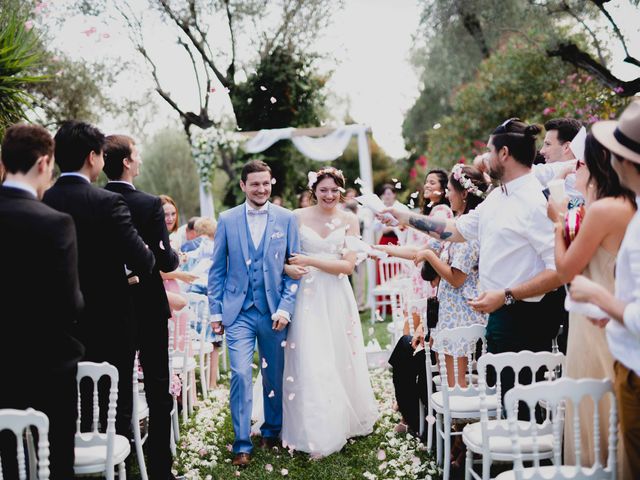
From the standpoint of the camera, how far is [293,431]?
15.6ft

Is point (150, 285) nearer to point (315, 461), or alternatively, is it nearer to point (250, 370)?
point (250, 370)

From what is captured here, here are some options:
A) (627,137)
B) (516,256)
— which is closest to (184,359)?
(516,256)

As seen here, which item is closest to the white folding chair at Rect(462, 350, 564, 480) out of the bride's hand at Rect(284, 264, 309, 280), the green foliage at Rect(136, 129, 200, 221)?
the bride's hand at Rect(284, 264, 309, 280)

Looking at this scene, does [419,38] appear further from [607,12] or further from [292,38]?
[607,12]

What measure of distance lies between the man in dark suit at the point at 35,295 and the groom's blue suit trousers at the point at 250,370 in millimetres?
1770

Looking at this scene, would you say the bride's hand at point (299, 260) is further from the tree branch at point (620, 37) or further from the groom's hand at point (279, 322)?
the tree branch at point (620, 37)

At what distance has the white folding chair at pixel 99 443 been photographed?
2926 mm

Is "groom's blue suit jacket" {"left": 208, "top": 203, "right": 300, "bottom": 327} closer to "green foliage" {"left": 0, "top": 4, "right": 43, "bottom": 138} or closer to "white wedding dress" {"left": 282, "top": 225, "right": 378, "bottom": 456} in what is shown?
"white wedding dress" {"left": 282, "top": 225, "right": 378, "bottom": 456}

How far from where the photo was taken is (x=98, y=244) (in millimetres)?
3289

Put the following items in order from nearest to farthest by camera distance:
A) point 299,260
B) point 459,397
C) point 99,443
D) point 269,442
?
1. point 99,443
2. point 459,397
3. point 299,260
4. point 269,442

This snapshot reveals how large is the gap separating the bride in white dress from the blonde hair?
2.68 meters

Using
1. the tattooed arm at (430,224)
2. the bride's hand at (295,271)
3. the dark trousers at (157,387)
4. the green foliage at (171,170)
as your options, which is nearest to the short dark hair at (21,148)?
the dark trousers at (157,387)

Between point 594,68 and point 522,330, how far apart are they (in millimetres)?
8460

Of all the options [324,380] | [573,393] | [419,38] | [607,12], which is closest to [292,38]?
[419,38]
